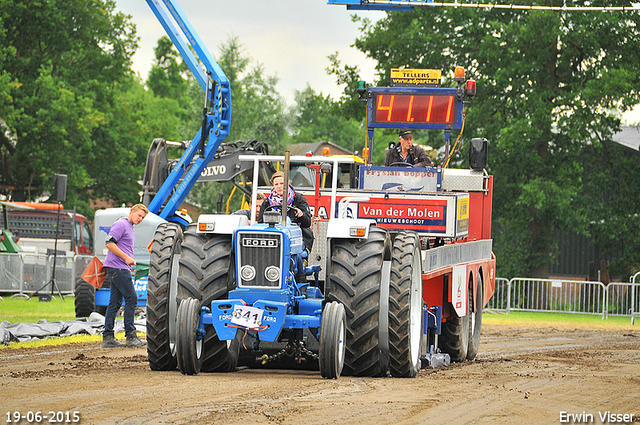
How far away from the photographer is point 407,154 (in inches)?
546

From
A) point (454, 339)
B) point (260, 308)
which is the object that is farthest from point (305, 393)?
point (454, 339)

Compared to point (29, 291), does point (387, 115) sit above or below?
above

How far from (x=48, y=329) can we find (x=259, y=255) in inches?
267

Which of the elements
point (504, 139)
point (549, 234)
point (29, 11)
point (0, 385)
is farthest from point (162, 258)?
point (29, 11)

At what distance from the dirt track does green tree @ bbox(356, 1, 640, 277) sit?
20.0m

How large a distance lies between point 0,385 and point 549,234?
27.4 m

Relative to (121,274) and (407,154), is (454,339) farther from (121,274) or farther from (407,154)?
(121,274)

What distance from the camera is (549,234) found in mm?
33406

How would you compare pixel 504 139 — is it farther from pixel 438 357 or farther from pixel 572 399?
pixel 572 399

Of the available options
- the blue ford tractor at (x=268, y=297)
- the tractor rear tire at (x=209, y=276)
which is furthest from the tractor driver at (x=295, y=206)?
the tractor rear tire at (x=209, y=276)

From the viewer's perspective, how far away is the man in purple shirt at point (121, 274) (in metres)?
13.1

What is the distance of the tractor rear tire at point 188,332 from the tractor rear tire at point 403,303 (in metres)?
1.91

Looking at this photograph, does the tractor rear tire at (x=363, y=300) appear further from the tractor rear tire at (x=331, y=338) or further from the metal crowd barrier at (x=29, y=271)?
the metal crowd barrier at (x=29, y=271)
